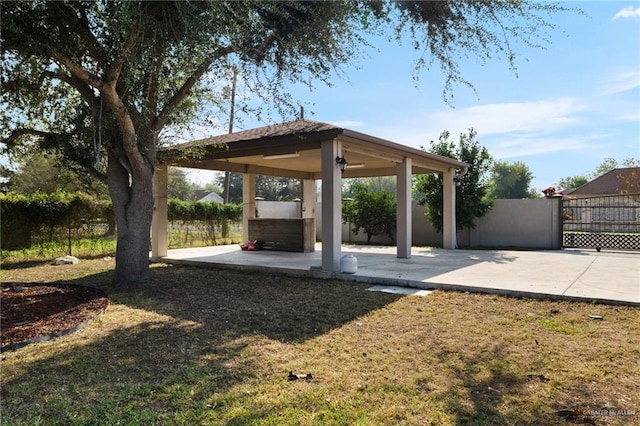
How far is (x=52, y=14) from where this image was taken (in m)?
5.46

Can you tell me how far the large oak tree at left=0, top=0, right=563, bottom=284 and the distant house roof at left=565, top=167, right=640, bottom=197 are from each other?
28447 millimetres

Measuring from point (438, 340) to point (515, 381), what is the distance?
1.08 meters

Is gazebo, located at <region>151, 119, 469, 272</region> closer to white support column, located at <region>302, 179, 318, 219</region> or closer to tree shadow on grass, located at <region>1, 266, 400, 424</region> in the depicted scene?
white support column, located at <region>302, 179, 318, 219</region>

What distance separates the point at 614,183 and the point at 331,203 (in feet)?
111

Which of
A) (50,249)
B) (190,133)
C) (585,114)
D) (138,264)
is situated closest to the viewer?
(138,264)

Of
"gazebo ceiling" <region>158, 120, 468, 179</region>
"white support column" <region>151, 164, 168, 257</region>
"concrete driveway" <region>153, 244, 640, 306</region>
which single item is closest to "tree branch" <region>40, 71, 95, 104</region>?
"gazebo ceiling" <region>158, 120, 468, 179</region>

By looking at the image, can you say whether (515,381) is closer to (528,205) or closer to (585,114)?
(528,205)

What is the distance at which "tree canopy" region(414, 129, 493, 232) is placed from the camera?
1494 cm

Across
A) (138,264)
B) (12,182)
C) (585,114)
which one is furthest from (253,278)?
(12,182)

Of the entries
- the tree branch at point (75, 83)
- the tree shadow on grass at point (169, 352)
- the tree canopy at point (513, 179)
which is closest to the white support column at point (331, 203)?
the tree shadow on grass at point (169, 352)

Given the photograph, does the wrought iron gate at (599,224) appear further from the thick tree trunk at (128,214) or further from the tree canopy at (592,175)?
the tree canopy at (592,175)

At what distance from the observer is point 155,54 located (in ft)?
18.9

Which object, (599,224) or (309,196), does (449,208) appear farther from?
(309,196)

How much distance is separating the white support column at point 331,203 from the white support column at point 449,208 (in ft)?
22.7
